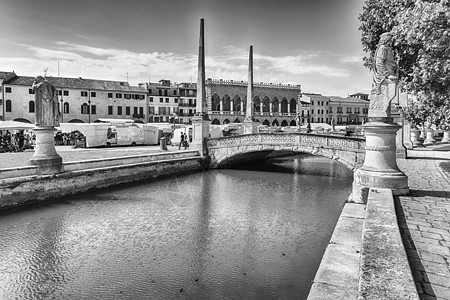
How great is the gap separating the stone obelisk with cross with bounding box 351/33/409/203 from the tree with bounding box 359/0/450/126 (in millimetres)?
1154

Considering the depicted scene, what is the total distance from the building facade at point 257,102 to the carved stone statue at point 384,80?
2096 inches

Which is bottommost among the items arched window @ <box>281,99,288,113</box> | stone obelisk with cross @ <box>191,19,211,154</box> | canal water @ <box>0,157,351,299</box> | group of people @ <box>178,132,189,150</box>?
canal water @ <box>0,157,351,299</box>

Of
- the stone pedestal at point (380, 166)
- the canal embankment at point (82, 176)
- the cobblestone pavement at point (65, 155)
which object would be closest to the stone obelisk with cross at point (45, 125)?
the canal embankment at point (82, 176)

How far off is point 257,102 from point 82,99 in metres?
34.3

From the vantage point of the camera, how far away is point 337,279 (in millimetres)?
3629

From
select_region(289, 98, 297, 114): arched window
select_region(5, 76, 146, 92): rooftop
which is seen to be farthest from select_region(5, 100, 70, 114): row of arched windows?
select_region(289, 98, 297, 114): arched window

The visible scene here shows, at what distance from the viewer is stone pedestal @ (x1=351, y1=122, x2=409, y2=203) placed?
7.22 metres

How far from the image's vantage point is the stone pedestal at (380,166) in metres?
7.22

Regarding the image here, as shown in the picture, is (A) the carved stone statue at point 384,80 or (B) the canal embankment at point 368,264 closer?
(B) the canal embankment at point 368,264

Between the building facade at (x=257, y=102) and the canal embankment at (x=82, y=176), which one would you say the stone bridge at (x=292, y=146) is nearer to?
the canal embankment at (x=82, y=176)

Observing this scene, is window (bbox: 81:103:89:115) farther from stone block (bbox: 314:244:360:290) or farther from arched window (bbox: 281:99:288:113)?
stone block (bbox: 314:244:360:290)

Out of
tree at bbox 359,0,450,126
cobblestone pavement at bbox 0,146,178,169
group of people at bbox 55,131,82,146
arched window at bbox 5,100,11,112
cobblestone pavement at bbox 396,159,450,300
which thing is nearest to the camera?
cobblestone pavement at bbox 396,159,450,300

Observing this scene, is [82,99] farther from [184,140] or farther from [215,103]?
[184,140]

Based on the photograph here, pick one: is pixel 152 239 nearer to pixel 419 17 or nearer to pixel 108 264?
pixel 108 264
